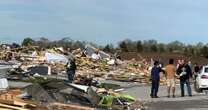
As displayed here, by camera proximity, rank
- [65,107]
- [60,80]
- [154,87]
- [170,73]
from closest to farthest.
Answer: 1. [65,107]
2. [60,80]
3. [170,73]
4. [154,87]

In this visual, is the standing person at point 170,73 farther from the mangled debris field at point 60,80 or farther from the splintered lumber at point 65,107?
the splintered lumber at point 65,107

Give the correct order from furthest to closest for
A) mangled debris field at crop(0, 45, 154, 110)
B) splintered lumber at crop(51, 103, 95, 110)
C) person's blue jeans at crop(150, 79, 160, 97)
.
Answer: person's blue jeans at crop(150, 79, 160, 97) → mangled debris field at crop(0, 45, 154, 110) → splintered lumber at crop(51, 103, 95, 110)

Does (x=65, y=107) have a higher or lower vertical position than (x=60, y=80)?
lower

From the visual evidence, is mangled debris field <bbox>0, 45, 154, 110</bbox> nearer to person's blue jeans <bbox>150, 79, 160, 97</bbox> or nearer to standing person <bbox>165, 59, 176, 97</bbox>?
person's blue jeans <bbox>150, 79, 160, 97</bbox>

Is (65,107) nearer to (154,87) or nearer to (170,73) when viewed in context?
(154,87)

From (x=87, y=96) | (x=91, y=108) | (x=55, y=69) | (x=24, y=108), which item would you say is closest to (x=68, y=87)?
(x=87, y=96)

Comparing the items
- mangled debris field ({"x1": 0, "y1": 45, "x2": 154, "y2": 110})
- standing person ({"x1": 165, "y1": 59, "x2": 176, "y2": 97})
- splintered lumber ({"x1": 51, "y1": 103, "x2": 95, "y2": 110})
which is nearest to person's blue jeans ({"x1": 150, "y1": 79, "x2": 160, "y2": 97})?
standing person ({"x1": 165, "y1": 59, "x2": 176, "y2": 97})

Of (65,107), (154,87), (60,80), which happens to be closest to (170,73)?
(154,87)

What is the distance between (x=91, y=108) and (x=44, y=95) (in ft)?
4.98

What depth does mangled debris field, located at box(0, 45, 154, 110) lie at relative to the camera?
1851 centimetres

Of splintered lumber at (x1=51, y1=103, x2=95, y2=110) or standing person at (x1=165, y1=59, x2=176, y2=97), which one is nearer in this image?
splintered lumber at (x1=51, y1=103, x2=95, y2=110)

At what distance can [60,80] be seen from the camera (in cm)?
2241

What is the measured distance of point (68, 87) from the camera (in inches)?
800

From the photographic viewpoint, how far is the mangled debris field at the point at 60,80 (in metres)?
18.5
